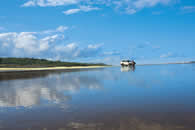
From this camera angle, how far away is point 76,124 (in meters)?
8.31

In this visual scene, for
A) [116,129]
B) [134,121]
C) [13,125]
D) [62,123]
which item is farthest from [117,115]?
[13,125]

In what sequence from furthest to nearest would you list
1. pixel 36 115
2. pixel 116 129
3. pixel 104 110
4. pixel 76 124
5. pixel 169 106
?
pixel 169 106 < pixel 104 110 < pixel 36 115 < pixel 76 124 < pixel 116 129

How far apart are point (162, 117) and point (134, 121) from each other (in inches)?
65.2

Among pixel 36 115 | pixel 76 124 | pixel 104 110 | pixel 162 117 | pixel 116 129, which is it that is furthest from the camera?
pixel 104 110

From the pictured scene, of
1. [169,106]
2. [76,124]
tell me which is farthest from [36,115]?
[169,106]

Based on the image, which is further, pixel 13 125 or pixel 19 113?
pixel 19 113

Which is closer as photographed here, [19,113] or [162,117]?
[162,117]

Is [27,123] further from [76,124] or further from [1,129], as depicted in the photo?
[76,124]

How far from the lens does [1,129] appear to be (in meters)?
7.91

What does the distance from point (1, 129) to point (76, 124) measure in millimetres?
3308

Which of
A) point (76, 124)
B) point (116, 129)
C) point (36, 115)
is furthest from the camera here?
point (36, 115)

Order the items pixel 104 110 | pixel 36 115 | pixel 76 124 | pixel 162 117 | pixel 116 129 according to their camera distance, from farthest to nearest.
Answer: pixel 104 110
pixel 36 115
pixel 162 117
pixel 76 124
pixel 116 129

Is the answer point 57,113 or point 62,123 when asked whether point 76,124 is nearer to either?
point 62,123

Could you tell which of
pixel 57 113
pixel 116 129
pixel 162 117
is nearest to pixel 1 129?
pixel 57 113
